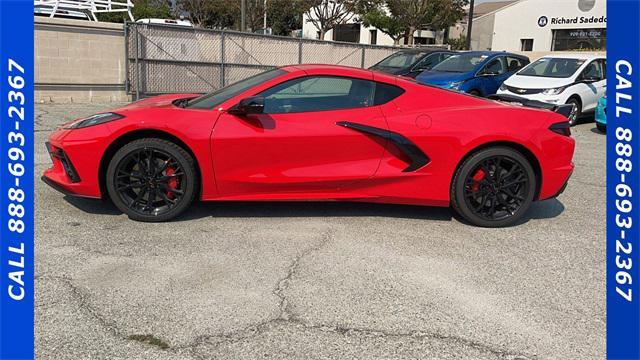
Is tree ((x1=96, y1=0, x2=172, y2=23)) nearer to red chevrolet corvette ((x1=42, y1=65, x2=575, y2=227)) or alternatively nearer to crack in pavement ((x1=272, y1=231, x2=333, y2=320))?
red chevrolet corvette ((x1=42, y1=65, x2=575, y2=227))

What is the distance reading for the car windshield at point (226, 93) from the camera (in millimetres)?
4627

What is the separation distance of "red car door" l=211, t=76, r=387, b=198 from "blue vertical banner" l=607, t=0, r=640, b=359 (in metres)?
2.55

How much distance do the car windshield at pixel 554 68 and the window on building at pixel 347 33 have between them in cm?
5189

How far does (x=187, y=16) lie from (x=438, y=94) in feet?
162

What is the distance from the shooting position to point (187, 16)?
49.9 m

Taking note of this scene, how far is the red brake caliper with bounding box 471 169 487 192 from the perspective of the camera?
4.76 metres

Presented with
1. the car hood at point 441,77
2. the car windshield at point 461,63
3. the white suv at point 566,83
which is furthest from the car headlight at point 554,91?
the car windshield at point 461,63

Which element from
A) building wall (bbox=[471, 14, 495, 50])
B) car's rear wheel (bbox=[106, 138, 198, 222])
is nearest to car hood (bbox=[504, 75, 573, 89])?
car's rear wheel (bbox=[106, 138, 198, 222])

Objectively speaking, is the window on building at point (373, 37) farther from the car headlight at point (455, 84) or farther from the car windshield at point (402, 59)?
the car headlight at point (455, 84)

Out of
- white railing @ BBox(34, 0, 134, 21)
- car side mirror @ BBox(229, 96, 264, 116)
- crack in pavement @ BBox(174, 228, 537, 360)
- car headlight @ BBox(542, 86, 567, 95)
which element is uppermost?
white railing @ BBox(34, 0, 134, 21)

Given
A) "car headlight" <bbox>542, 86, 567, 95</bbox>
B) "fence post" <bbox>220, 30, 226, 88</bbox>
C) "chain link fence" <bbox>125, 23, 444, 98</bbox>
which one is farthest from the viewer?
"fence post" <bbox>220, 30, 226, 88</bbox>

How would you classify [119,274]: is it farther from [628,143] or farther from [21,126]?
[628,143]

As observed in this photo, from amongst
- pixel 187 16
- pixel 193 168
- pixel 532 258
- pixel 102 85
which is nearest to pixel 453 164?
pixel 532 258

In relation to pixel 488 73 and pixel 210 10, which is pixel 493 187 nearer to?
pixel 488 73
